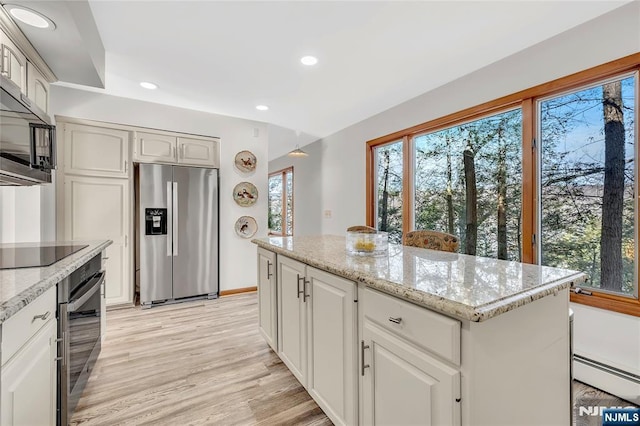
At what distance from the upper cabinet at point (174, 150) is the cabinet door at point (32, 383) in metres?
2.78

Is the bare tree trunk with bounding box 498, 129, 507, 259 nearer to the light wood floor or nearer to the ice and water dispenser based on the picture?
the light wood floor

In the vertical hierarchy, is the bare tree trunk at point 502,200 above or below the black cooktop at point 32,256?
above

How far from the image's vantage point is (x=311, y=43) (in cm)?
234

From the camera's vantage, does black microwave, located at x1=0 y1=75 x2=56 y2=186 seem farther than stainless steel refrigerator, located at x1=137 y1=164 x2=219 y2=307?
No

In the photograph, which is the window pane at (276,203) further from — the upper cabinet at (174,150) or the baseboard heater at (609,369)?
the baseboard heater at (609,369)

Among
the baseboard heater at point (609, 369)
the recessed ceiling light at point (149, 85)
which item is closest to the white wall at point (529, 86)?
the baseboard heater at point (609, 369)

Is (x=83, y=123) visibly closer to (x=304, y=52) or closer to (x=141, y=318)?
(x=141, y=318)

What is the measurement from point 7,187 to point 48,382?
188cm

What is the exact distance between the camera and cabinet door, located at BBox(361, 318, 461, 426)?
898 millimetres

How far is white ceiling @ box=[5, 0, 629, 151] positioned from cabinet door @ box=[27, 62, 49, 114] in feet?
1.09

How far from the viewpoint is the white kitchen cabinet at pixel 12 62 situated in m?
1.63

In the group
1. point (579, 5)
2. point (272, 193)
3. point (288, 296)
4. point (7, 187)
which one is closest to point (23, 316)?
point (288, 296)

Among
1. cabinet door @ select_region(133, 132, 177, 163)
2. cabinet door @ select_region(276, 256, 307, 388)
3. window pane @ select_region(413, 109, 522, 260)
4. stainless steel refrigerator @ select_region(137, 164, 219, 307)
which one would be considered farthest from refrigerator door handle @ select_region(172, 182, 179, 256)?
window pane @ select_region(413, 109, 522, 260)

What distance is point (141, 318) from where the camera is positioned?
125 inches
